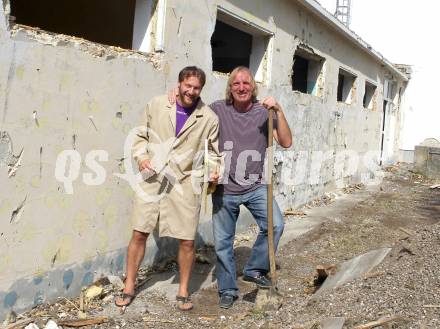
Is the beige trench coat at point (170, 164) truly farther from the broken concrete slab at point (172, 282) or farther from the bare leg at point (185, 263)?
the broken concrete slab at point (172, 282)

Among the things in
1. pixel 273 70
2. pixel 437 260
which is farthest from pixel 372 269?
pixel 273 70

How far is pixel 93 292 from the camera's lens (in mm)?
4090

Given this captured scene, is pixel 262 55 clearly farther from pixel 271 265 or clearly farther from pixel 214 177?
pixel 271 265

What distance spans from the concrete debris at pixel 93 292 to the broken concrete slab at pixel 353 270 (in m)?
1.81

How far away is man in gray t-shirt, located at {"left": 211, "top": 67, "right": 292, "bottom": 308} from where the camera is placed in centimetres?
414

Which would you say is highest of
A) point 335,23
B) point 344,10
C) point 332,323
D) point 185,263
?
point 344,10

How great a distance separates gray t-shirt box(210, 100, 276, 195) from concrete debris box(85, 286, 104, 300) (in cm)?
129

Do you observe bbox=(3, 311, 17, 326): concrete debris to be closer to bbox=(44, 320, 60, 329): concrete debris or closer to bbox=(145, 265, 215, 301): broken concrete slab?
bbox=(44, 320, 60, 329): concrete debris

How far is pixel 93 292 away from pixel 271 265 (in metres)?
1.49

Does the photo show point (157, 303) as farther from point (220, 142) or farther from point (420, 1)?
point (420, 1)

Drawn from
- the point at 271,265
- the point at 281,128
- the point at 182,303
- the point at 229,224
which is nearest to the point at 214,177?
the point at 229,224

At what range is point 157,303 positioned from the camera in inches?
166

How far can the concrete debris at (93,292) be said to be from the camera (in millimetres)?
4062

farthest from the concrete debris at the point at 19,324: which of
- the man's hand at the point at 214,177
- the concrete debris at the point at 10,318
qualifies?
the man's hand at the point at 214,177
